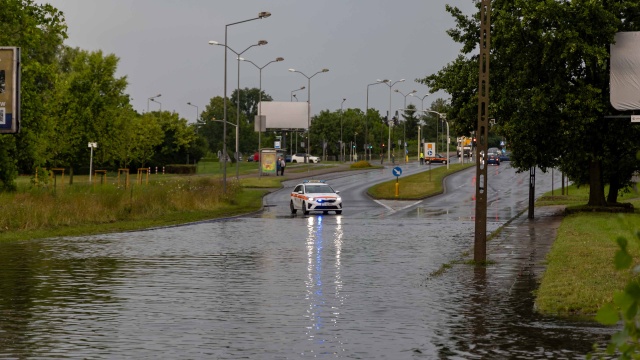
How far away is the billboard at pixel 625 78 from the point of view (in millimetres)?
36094

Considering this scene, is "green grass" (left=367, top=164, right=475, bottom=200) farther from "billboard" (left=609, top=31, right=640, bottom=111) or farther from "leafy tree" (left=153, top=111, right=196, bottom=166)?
"leafy tree" (left=153, top=111, right=196, bottom=166)

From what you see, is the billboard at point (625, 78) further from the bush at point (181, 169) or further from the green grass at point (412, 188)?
the bush at point (181, 169)

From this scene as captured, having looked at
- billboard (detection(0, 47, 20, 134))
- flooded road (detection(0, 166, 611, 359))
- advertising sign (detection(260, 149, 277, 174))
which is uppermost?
billboard (detection(0, 47, 20, 134))

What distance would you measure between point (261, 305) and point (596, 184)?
32174 mm

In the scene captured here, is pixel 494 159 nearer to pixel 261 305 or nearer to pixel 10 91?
pixel 10 91

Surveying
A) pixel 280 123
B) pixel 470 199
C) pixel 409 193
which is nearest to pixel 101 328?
pixel 470 199

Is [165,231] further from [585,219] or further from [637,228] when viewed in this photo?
[637,228]

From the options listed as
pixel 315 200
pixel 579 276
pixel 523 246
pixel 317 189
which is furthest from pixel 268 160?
pixel 579 276

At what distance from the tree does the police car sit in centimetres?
787

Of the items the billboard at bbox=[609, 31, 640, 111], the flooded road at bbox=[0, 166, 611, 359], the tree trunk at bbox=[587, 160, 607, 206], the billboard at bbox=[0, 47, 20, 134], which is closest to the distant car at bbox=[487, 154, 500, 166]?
the tree trunk at bbox=[587, 160, 607, 206]

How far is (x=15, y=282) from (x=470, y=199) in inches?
1876

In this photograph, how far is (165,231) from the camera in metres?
36.4

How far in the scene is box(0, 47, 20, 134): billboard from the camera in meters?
34.8

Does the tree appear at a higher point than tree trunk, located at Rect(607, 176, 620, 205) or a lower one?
higher
